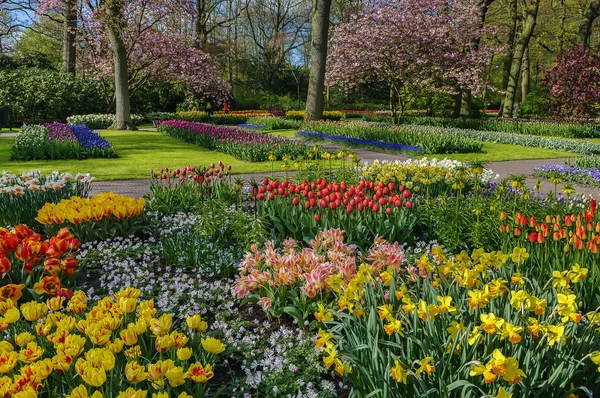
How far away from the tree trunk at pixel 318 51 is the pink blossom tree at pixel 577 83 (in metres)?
10.6

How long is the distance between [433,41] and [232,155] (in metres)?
12.9

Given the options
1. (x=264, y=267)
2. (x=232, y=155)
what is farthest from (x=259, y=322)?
(x=232, y=155)

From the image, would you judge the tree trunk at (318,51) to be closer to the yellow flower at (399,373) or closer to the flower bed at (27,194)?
the flower bed at (27,194)

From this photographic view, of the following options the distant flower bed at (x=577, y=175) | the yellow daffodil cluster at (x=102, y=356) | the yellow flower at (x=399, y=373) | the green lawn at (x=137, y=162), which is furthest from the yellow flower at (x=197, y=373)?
the distant flower bed at (x=577, y=175)

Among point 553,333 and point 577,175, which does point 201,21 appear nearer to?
point 577,175

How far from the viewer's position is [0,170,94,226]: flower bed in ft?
17.8

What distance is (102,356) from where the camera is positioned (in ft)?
6.47

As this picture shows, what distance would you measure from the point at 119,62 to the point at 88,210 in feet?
54.9

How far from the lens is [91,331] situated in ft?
7.21

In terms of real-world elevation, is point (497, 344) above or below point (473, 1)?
below

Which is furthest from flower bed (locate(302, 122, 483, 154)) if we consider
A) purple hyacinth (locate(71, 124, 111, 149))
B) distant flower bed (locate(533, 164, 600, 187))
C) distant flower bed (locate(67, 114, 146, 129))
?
distant flower bed (locate(67, 114, 146, 129))

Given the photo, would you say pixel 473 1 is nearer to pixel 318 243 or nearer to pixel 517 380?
pixel 318 243

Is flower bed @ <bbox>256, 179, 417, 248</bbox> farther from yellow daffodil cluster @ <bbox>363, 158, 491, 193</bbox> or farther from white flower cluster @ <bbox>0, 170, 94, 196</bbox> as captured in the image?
white flower cluster @ <bbox>0, 170, 94, 196</bbox>

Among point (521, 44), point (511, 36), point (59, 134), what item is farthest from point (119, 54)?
point (511, 36)
